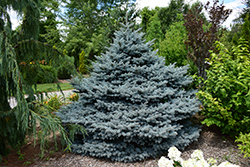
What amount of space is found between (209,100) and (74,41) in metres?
20.0

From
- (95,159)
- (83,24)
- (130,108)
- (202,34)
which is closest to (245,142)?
(130,108)

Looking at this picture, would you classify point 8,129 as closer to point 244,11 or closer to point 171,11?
point 171,11

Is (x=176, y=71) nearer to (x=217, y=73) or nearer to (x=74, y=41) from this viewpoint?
(x=217, y=73)

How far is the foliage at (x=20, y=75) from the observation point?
210 cm

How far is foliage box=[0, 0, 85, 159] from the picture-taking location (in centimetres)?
210

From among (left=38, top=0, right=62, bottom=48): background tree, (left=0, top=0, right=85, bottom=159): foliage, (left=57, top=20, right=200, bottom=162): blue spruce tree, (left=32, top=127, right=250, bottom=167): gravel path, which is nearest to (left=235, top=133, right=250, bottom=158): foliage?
(left=32, top=127, right=250, bottom=167): gravel path

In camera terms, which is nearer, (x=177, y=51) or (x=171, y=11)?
(x=177, y=51)

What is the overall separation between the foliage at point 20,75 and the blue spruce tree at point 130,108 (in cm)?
42

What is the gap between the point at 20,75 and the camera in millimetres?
2117

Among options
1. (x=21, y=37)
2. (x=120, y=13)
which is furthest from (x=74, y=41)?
(x=21, y=37)

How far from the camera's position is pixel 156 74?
324cm

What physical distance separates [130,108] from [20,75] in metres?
1.73

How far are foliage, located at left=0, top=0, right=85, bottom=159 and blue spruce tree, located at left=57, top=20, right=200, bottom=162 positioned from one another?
0.42m

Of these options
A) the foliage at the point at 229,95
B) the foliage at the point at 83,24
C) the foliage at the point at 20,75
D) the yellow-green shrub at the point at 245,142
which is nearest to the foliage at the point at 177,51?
the foliage at the point at 229,95
